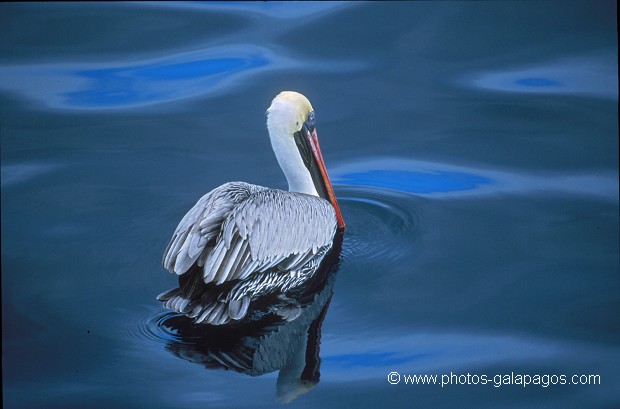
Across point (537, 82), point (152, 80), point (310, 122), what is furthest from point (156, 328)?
point (537, 82)

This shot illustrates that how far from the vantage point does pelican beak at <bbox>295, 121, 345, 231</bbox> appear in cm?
575

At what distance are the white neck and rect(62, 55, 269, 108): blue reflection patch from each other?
6.94ft

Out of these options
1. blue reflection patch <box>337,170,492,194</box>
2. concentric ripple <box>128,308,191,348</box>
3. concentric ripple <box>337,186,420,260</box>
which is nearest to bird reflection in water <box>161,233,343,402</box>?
concentric ripple <box>128,308,191,348</box>

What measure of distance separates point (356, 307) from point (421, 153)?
210cm

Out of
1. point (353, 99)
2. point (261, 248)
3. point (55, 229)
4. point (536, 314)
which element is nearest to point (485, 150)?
point (353, 99)

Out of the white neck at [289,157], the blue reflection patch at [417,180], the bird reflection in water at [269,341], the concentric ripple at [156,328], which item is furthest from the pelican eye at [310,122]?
A: the concentric ripple at [156,328]

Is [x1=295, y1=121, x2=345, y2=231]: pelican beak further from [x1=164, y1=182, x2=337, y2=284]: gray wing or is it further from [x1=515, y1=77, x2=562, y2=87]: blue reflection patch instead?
[x1=515, y1=77, x2=562, y2=87]: blue reflection patch

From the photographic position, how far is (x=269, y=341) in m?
4.60

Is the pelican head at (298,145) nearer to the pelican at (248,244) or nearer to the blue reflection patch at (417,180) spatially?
the pelican at (248,244)

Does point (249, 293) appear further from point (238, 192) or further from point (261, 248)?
point (238, 192)

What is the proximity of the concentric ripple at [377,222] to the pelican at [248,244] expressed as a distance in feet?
0.51

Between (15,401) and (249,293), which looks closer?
(15,401)

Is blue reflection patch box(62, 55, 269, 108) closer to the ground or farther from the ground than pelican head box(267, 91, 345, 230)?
farther from the ground

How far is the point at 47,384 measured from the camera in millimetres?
4316
